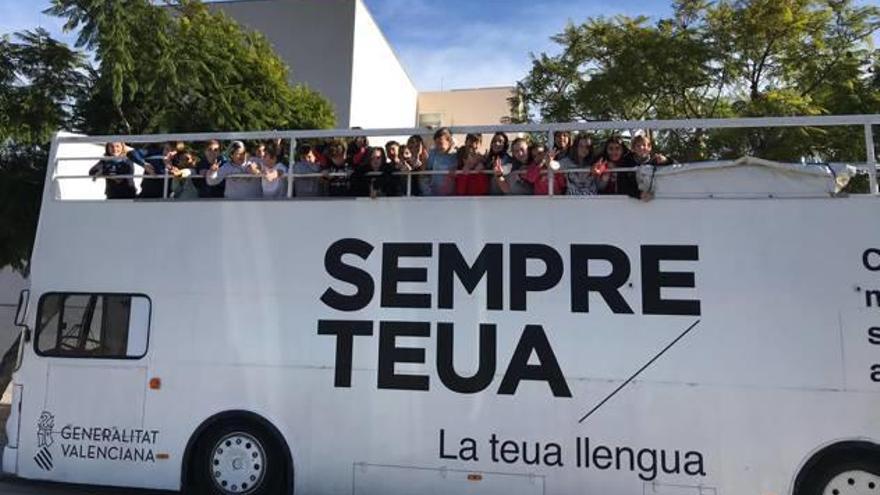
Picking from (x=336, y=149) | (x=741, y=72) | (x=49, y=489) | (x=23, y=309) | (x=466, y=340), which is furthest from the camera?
(x=741, y=72)

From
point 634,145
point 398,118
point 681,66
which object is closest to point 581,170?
point 634,145

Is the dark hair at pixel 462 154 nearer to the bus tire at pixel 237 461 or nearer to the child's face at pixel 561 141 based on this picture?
the child's face at pixel 561 141

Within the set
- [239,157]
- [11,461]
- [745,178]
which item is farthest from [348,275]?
[11,461]

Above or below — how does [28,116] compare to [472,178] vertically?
above

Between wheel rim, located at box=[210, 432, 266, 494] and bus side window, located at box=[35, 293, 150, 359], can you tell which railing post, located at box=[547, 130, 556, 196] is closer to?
wheel rim, located at box=[210, 432, 266, 494]

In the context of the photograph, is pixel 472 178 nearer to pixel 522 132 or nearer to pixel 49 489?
pixel 522 132

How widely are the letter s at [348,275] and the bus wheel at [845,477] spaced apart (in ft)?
12.4

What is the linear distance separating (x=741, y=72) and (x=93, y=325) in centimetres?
1282

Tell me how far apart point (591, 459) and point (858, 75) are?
11.4m

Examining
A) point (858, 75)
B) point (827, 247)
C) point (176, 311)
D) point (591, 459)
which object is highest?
point (858, 75)

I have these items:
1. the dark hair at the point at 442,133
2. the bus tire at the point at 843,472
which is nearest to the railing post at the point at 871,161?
the bus tire at the point at 843,472

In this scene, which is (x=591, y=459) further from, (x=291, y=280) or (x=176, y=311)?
(x=176, y=311)

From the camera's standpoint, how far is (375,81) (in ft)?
76.5

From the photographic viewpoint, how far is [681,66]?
48.4 feet
